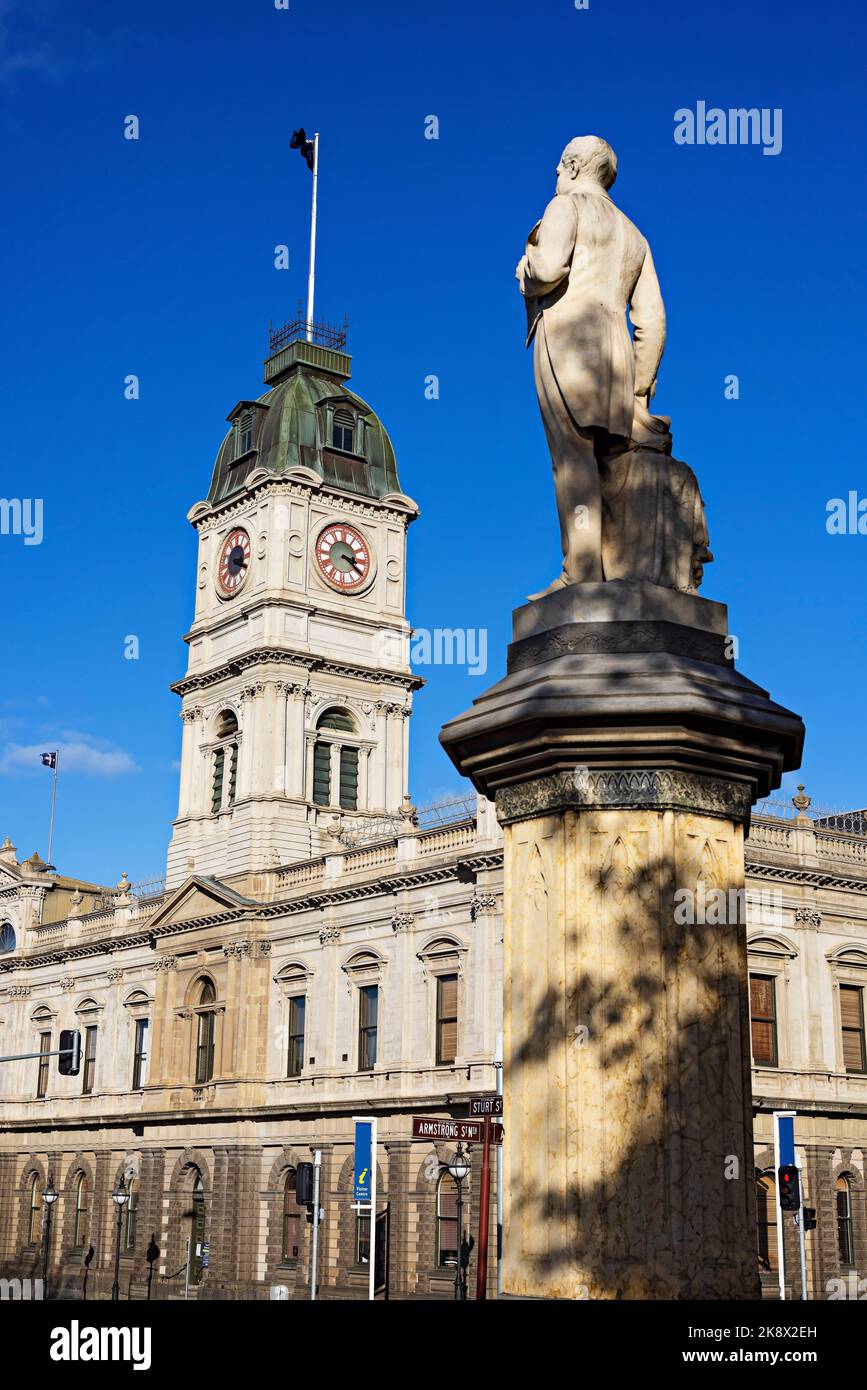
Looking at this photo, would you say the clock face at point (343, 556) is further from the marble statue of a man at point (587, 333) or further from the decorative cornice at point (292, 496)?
the marble statue of a man at point (587, 333)

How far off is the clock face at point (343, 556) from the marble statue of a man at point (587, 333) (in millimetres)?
49125

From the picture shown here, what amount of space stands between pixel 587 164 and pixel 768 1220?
113ft

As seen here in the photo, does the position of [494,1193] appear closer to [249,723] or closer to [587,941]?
[249,723]

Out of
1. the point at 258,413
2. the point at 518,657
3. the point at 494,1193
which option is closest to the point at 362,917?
the point at 494,1193

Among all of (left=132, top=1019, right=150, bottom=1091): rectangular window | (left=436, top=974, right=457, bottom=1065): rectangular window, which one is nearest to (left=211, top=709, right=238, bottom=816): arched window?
(left=132, top=1019, right=150, bottom=1091): rectangular window

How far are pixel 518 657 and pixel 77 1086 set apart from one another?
185ft

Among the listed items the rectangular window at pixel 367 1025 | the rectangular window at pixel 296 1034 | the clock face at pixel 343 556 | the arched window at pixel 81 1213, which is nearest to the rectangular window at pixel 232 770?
the clock face at pixel 343 556

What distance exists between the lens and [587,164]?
7.57 metres

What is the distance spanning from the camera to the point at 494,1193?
1515 inches

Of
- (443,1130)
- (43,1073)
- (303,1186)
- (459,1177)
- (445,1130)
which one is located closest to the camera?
(443,1130)

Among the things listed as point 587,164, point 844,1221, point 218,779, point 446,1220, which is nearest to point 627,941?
point 587,164

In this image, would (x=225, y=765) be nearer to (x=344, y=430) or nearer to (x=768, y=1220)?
(x=344, y=430)

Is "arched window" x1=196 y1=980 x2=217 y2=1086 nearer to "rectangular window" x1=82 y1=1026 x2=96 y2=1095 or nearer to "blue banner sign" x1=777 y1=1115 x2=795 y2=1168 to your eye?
"rectangular window" x1=82 y1=1026 x2=96 y2=1095

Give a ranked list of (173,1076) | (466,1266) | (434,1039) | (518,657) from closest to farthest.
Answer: (518,657) → (466,1266) → (434,1039) → (173,1076)
